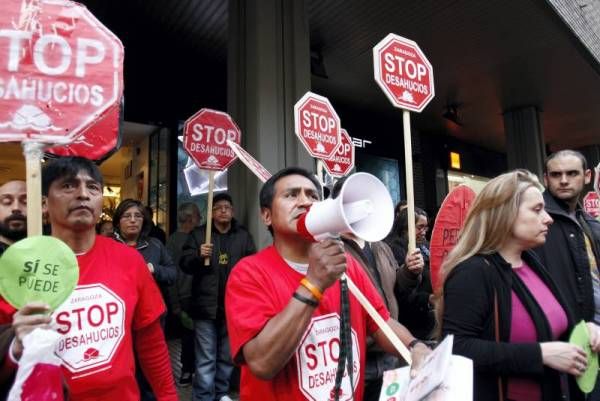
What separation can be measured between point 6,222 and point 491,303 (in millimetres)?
1994

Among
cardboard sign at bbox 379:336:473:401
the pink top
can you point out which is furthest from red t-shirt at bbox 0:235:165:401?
the pink top

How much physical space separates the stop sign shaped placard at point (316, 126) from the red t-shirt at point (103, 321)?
2.07 metres

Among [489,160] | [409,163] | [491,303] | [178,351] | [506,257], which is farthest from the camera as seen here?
[489,160]

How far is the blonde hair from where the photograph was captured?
1960mm

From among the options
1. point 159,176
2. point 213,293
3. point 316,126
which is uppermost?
point 159,176

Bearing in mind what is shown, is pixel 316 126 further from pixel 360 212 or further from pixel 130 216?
pixel 360 212

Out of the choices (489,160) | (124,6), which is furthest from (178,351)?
(489,160)

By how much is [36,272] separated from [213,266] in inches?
119

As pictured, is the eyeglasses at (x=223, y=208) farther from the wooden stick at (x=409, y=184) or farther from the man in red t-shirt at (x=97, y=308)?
the man in red t-shirt at (x=97, y=308)

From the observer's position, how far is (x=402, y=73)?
3.28 m

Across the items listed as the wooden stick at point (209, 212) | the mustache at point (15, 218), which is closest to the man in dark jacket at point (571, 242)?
the mustache at point (15, 218)

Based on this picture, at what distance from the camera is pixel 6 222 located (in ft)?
6.47

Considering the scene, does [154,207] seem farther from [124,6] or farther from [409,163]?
[409,163]

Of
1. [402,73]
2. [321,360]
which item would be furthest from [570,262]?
[321,360]
